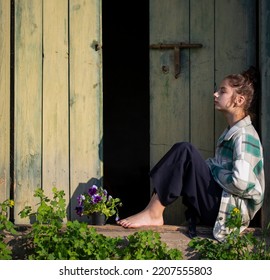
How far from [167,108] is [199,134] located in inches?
11.4

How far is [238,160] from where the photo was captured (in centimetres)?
439

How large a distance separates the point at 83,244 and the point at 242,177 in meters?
1.05

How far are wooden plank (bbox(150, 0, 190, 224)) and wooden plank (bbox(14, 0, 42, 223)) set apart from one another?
31.6 inches

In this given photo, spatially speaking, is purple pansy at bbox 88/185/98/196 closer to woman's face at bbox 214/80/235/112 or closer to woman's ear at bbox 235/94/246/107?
woman's face at bbox 214/80/235/112

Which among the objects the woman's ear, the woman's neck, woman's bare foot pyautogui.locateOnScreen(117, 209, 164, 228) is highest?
the woman's ear

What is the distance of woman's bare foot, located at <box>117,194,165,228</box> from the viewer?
4523 millimetres

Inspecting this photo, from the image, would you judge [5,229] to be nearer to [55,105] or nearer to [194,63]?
[55,105]

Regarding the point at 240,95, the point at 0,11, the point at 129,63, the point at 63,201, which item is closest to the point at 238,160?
the point at 240,95

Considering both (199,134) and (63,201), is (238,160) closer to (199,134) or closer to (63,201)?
(199,134)

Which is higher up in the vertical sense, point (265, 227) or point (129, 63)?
point (129, 63)

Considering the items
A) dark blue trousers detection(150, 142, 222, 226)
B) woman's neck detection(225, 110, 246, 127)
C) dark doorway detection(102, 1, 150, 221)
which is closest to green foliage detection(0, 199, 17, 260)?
dark blue trousers detection(150, 142, 222, 226)

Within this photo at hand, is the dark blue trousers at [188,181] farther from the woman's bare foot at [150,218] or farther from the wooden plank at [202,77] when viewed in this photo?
the wooden plank at [202,77]

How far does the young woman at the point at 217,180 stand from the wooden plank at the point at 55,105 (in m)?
0.60

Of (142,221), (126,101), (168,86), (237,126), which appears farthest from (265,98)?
(126,101)
